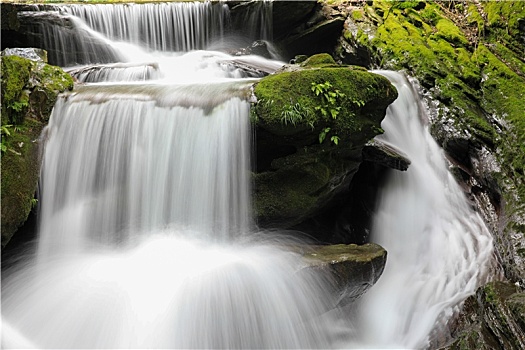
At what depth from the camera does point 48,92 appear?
5.42m

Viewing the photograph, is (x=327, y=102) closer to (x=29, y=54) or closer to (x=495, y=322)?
(x=495, y=322)

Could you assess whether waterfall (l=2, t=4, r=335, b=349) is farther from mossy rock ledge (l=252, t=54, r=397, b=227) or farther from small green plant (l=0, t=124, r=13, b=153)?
small green plant (l=0, t=124, r=13, b=153)

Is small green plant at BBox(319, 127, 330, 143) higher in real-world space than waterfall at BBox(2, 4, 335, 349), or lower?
higher

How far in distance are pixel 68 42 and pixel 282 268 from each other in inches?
359

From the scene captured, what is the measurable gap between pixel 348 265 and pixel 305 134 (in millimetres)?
1885

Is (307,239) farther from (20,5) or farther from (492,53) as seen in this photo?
(20,5)

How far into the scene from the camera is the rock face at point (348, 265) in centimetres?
455

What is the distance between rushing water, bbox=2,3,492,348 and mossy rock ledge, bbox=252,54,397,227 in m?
0.30

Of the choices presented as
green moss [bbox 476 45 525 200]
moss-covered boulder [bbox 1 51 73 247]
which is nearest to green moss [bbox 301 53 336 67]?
green moss [bbox 476 45 525 200]

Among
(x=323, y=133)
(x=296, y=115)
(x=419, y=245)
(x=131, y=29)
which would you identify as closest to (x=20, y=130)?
(x=296, y=115)

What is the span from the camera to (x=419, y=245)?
20.3ft

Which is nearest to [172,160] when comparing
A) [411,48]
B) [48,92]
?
[48,92]

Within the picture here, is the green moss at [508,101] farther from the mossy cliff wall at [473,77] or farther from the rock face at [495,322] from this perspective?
the rock face at [495,322]

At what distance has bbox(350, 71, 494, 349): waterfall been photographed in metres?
5.18
